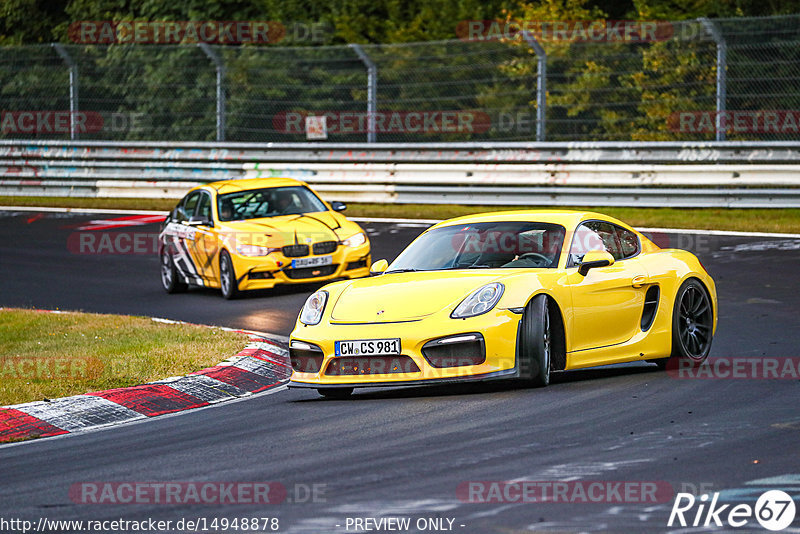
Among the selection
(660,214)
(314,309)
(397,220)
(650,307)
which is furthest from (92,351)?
(660,214)

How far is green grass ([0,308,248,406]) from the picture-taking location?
32.3 ft

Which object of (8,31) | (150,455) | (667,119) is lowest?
(150,455)

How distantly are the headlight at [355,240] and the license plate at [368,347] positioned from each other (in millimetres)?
7196

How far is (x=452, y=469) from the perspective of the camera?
6750 millimetres

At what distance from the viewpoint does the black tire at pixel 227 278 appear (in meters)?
15.9

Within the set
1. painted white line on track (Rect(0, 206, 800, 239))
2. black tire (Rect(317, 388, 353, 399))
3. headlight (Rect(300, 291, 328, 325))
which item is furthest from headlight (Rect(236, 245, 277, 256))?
black tire (Rect(317, 388, 353, 399))

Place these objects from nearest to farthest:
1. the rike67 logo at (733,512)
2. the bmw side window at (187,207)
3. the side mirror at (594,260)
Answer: the rike67 logo at (733,512)
the side mirror at (594,260)
the bmw side window at (187,207)

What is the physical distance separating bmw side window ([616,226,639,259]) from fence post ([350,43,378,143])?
44.8 feet

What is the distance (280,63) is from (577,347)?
18216 millimetres

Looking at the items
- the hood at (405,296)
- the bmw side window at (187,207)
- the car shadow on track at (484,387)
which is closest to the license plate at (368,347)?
the hood at (405,296)

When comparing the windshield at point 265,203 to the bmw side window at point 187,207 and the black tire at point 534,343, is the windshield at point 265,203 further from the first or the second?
the black tire at point 534,343

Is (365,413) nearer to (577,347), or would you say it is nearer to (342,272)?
(577,347)

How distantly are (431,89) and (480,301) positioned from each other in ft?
54.9

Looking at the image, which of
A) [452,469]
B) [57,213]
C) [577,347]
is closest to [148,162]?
[57,213]
